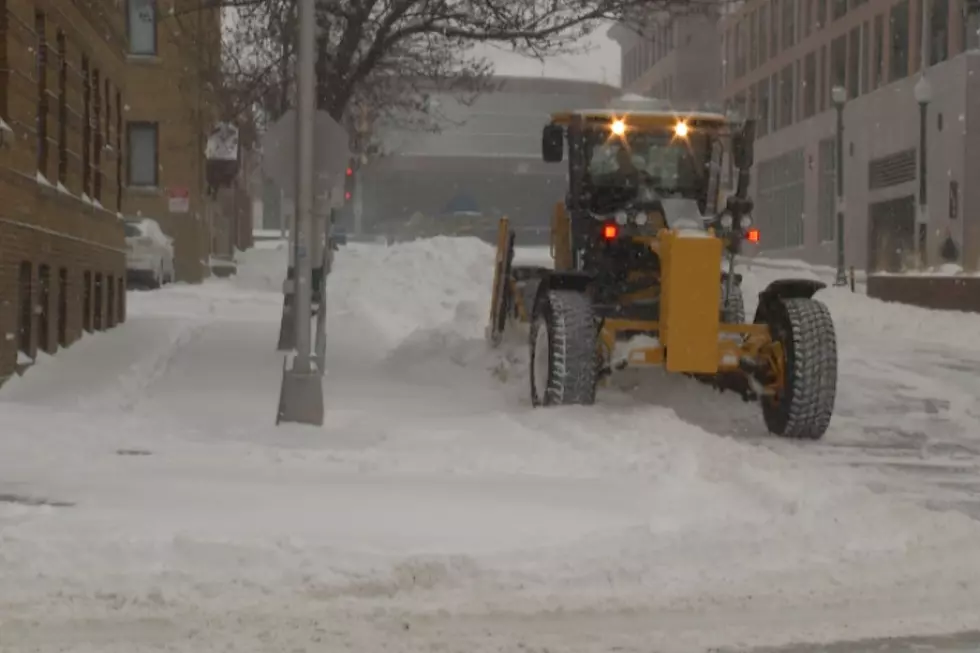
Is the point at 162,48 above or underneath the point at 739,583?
above

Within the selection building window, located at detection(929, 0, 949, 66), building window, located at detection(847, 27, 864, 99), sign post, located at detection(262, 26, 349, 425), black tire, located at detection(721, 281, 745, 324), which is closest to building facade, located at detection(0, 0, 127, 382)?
sign post, located at detection(262, 26, 349, 425)

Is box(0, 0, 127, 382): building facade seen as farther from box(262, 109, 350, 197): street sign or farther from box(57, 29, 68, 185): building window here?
box(262, 109, 350, 197): street sign

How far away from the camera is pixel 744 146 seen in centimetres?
1386

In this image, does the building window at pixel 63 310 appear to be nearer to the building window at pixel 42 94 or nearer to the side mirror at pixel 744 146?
the building window at pixel 42 94

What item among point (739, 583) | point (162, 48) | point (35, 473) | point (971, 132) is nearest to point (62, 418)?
point (35, 473)

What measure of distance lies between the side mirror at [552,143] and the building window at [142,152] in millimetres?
25069

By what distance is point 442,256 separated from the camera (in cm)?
3434

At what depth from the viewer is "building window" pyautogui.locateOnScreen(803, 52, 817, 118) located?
5819cm

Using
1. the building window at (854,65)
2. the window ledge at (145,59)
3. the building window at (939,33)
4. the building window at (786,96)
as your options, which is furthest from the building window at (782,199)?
the window ledge at (145,59)

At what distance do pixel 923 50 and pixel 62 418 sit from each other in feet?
124

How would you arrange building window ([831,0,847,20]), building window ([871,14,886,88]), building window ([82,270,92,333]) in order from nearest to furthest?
building window ([82,270,92,333]), building window ([871,14,886,88]), building window ([831,0,847,20])

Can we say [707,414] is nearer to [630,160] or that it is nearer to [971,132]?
[630,160]

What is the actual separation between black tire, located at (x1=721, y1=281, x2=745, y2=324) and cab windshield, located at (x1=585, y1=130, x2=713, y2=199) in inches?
40.6

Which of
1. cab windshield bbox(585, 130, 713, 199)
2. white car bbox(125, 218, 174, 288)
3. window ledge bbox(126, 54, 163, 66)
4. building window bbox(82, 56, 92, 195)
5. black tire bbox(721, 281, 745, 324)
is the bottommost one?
black tire bbox(721, 281, 745, 324)
